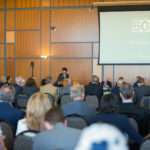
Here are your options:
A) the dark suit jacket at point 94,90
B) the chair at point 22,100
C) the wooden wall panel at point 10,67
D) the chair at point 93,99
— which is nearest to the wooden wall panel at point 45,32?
the wooden wall panel at point 10,67

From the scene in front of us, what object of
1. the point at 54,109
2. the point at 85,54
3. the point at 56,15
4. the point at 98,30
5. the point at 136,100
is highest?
the point at 56,15

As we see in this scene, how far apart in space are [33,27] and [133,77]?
5.16 meters

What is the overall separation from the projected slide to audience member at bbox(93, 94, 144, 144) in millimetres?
7706

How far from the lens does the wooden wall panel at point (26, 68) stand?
1104cm

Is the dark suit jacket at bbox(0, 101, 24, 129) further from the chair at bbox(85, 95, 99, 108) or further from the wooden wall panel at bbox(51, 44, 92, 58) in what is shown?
the wooden wall panel at bbox(51, 44, 92, 58)

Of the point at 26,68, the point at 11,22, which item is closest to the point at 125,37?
the point at 26,68

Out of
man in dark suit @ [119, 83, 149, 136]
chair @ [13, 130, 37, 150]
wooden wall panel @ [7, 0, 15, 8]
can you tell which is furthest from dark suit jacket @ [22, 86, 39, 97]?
wooden wall panel @ [7, 0, 15, 8]

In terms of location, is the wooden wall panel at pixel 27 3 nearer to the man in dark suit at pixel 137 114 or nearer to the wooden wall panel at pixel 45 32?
the wooden wall panel at pixel 45 32

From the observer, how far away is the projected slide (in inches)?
394

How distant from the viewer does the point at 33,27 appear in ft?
36.4

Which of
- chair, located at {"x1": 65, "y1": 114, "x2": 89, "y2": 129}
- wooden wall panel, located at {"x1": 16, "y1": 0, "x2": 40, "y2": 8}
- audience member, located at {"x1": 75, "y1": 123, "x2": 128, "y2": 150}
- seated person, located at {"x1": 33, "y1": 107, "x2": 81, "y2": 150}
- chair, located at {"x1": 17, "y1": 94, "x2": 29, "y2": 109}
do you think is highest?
wooden wall panel, located at {"x1": 16, "y1": 0, "x2": 40, "y2": 8}

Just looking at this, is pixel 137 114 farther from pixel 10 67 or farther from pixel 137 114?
pixel 10 67

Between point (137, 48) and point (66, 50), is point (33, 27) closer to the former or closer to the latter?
point (66, 50)

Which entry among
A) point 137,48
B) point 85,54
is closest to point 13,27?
point 85,54
